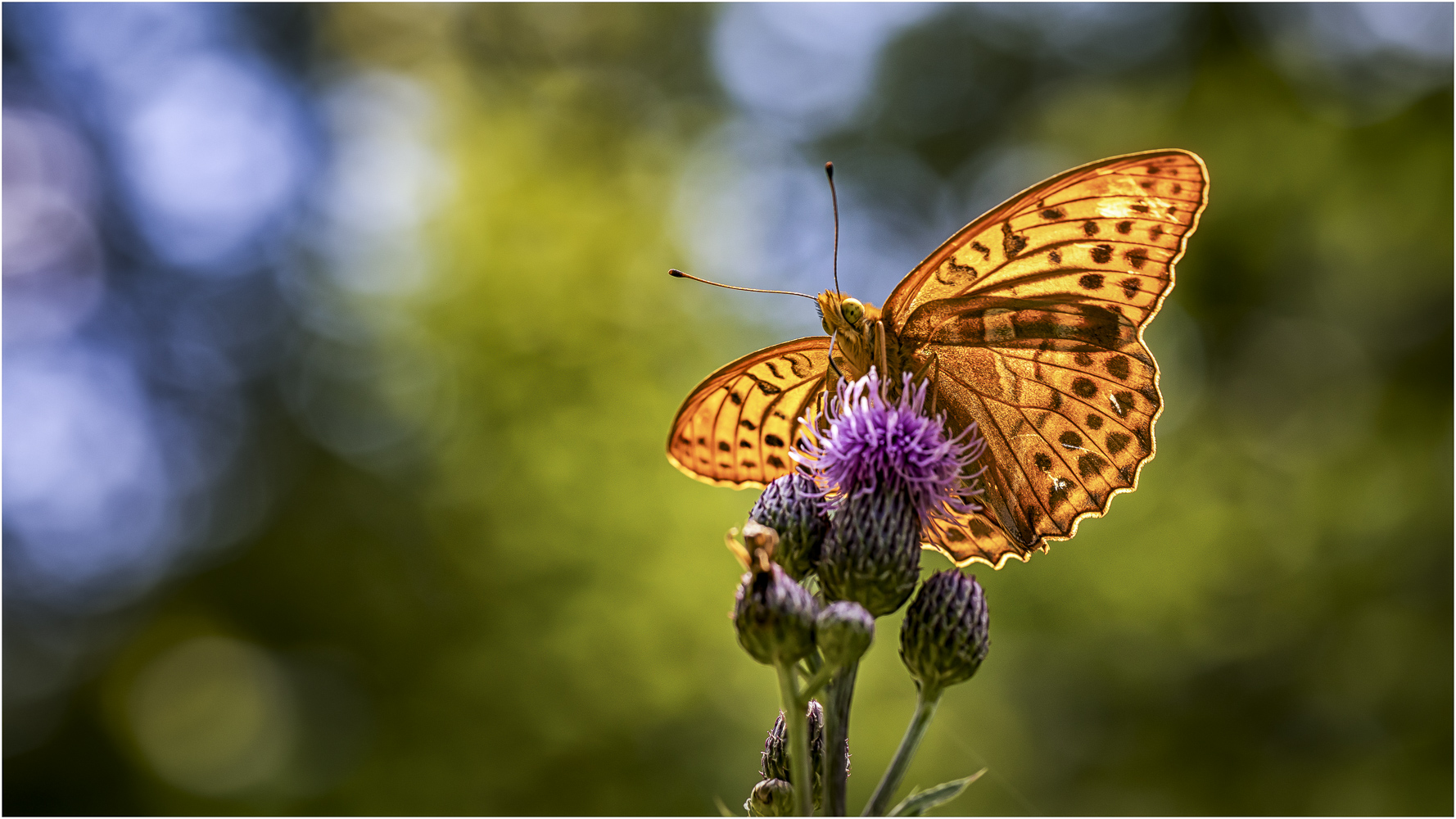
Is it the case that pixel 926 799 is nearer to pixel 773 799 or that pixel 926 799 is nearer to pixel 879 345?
pixel 773 799

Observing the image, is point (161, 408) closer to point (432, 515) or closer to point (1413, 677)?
point (432, 515)

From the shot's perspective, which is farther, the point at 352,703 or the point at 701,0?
the point at 701,0

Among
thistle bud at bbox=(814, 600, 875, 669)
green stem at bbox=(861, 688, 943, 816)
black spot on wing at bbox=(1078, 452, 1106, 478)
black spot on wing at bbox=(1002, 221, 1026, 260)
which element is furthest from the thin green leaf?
black spot on wing at bbox=(1002, 221, 1026, 260)

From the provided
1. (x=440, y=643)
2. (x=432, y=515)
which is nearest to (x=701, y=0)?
(x=432, y=515)

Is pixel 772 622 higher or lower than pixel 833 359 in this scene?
lower

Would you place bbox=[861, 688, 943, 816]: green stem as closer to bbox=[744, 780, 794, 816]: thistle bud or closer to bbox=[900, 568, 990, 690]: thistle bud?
bbox=[900, 568, 990, 690]: thistle bud

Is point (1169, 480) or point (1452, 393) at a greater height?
point (1452, 393)

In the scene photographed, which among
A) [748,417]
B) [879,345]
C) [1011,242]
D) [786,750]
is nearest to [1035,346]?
[1011,242]
